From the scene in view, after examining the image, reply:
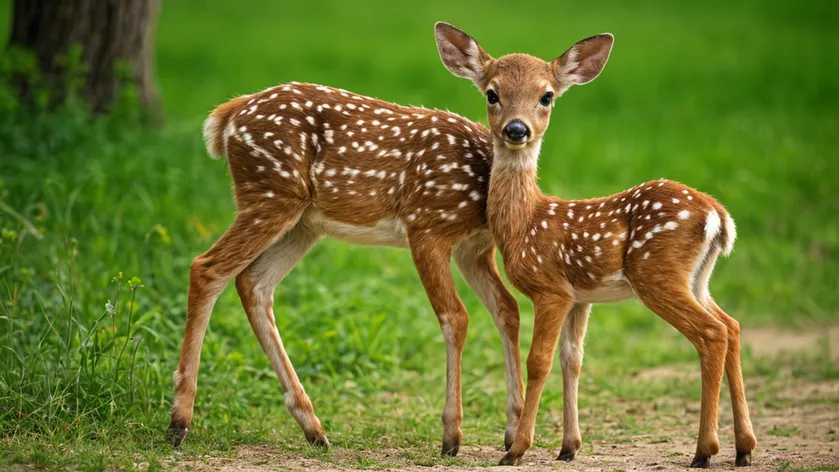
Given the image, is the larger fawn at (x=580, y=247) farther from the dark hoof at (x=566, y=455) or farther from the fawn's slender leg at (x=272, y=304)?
the fawn's slender leg at (x=272, y=304)

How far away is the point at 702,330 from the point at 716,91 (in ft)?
38.6

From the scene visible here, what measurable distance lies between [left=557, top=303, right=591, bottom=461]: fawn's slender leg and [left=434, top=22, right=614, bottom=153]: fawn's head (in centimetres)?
100

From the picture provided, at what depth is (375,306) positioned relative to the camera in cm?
867

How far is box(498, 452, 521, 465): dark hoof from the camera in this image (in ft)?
19.2

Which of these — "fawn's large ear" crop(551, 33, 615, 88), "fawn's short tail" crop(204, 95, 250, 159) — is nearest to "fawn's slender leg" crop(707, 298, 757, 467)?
"fawn's large ear" crop(551, 33, 615, 88)

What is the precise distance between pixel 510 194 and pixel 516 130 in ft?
1.40

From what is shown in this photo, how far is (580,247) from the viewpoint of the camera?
19.5 ft

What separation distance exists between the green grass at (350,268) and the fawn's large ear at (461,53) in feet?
6.80

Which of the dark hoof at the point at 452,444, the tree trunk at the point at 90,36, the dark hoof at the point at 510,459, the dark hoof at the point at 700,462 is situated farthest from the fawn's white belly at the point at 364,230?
the tree trunk at the point at 90,36

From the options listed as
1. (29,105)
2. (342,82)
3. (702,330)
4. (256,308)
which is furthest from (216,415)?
(342,82)

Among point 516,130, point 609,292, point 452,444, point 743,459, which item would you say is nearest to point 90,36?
point 516,130

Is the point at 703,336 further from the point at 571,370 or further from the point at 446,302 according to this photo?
the point at 446,302

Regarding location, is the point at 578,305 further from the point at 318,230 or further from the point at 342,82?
the point at 342,82

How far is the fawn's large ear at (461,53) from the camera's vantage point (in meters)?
6.50
